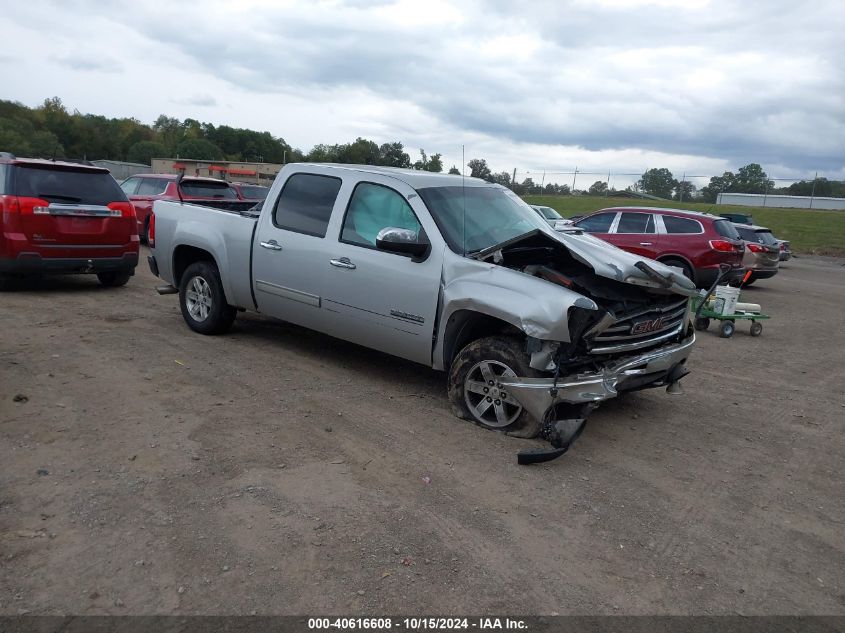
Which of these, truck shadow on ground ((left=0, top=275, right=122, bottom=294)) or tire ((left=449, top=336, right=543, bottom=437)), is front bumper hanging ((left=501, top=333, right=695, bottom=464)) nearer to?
tire ((left=449, top=336, right=543, bottom=437))

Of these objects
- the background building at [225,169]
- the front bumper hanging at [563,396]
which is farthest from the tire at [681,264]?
the background building at [225,169]

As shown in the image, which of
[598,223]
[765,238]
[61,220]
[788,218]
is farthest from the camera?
[788,218]

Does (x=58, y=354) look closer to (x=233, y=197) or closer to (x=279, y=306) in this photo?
(x=279, y=306)

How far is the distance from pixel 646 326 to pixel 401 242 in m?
1.98

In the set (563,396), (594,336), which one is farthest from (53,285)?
(594,336)

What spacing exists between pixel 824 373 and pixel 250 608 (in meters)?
7.21

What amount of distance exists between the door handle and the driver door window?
0.17 metres

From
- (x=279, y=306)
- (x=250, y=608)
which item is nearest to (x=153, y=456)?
(x=250, y=608)

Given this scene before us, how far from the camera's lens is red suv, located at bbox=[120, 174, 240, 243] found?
45.8 ft

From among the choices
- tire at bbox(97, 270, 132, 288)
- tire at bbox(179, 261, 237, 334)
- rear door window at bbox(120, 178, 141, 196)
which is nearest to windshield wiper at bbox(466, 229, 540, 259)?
tire at bbox(179, 261, 237, 334)

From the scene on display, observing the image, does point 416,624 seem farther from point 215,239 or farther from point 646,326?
point 215,239

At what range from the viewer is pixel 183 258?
754 centimetres

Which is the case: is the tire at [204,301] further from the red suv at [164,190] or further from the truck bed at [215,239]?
the red suv at [164,190]

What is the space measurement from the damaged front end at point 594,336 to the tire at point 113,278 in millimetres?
6954
